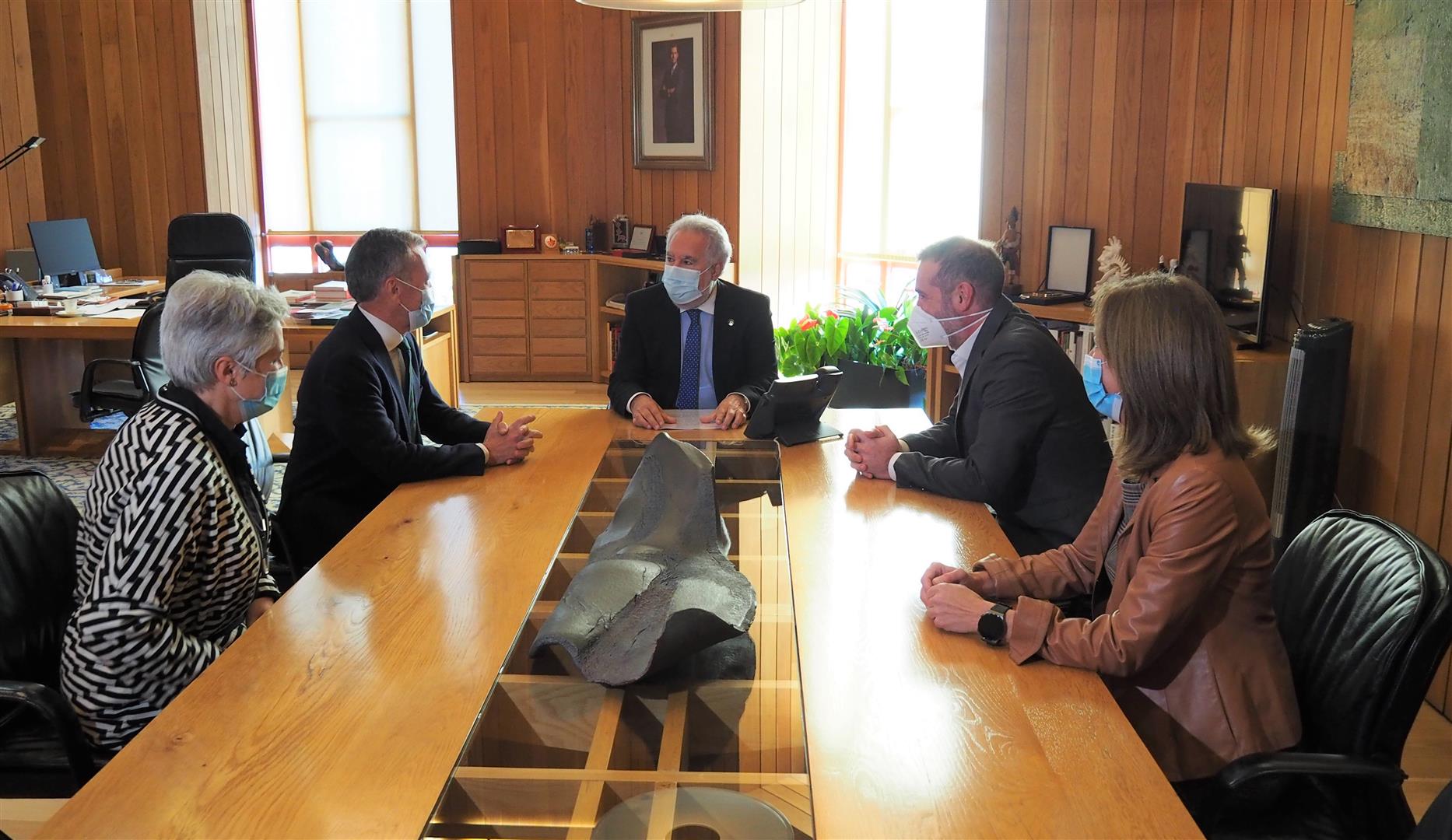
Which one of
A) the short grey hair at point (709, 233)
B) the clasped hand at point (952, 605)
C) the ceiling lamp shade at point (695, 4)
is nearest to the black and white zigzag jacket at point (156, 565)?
the clasped hand at point (952, 605)

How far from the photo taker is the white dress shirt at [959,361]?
276 cm

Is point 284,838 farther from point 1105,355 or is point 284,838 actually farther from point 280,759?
point 1105,355

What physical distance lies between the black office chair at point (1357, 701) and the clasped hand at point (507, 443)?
5.78 feet

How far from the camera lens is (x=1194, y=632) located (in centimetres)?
188

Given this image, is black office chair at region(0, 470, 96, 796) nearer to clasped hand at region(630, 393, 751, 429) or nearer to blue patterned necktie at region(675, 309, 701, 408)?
clasped hand at region(630, 393, 751, 429)

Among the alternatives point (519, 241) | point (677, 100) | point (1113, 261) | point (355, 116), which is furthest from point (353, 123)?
point (1113, 261)

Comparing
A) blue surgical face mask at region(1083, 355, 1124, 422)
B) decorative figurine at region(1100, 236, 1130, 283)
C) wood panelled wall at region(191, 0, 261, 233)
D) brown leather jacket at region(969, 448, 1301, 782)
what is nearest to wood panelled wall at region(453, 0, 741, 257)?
wood panelled wall at region(191, 0, 261, 233)

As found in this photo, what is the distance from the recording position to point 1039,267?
237 inches

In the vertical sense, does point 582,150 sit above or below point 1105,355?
above

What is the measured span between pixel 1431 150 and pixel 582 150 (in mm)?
5930

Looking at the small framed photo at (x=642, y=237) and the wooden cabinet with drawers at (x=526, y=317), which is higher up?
the small framed photo at (x=642, y=237)

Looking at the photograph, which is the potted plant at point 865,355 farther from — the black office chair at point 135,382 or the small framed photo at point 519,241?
the black office chair at point 135,382

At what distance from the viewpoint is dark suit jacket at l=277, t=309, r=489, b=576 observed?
2852mm

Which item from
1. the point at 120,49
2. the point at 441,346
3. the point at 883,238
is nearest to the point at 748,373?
the point at 441,346
